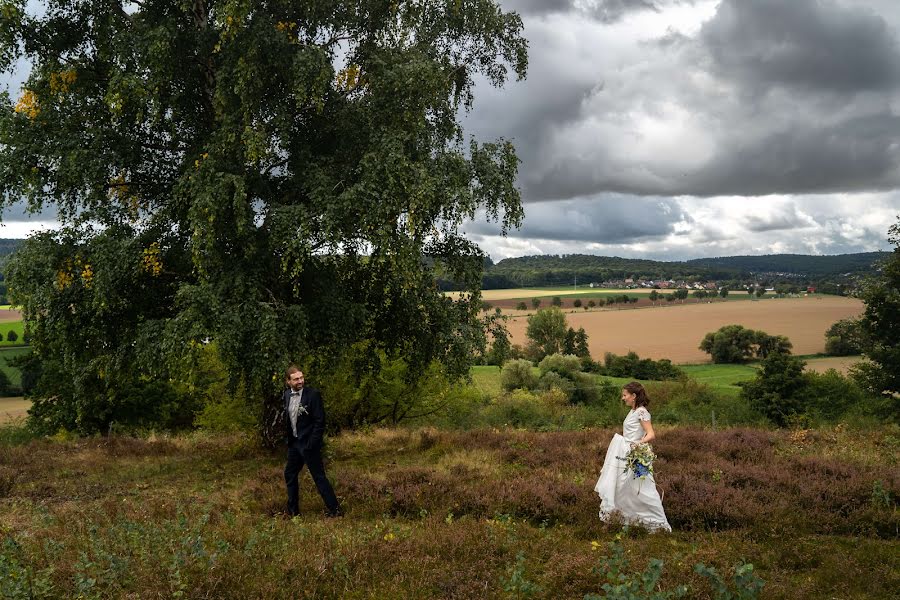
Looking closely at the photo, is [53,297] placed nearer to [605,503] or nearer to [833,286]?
[605,503]

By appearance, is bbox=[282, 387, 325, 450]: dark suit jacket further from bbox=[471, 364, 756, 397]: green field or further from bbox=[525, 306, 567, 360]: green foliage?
bbox=[525, 306, 567, 360]: green foliage

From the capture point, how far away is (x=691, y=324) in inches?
4353

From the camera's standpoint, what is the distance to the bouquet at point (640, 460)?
8117mm

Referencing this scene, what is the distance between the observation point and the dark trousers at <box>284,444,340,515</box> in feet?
28.9

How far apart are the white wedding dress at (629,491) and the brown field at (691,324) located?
282 ft

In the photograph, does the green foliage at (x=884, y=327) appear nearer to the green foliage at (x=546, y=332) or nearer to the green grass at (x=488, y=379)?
the green grass at (x=488, y=379)

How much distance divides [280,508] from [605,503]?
4.98 metres

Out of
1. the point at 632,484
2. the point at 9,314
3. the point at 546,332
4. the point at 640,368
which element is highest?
the point at 9,314

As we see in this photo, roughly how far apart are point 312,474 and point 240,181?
572 centimetres

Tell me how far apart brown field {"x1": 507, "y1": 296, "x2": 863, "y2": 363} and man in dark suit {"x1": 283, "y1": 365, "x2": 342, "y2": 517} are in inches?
3430

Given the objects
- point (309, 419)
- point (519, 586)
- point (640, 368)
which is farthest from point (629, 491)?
point (640, 368)

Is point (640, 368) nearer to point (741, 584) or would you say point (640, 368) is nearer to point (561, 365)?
point (561, 365)

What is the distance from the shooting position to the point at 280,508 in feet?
30.8

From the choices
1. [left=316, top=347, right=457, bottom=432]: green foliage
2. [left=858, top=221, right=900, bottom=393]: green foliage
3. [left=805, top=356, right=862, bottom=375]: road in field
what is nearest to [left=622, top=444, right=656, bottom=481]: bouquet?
[left=316, top=347, right=457, bottom=432]: green foliage
